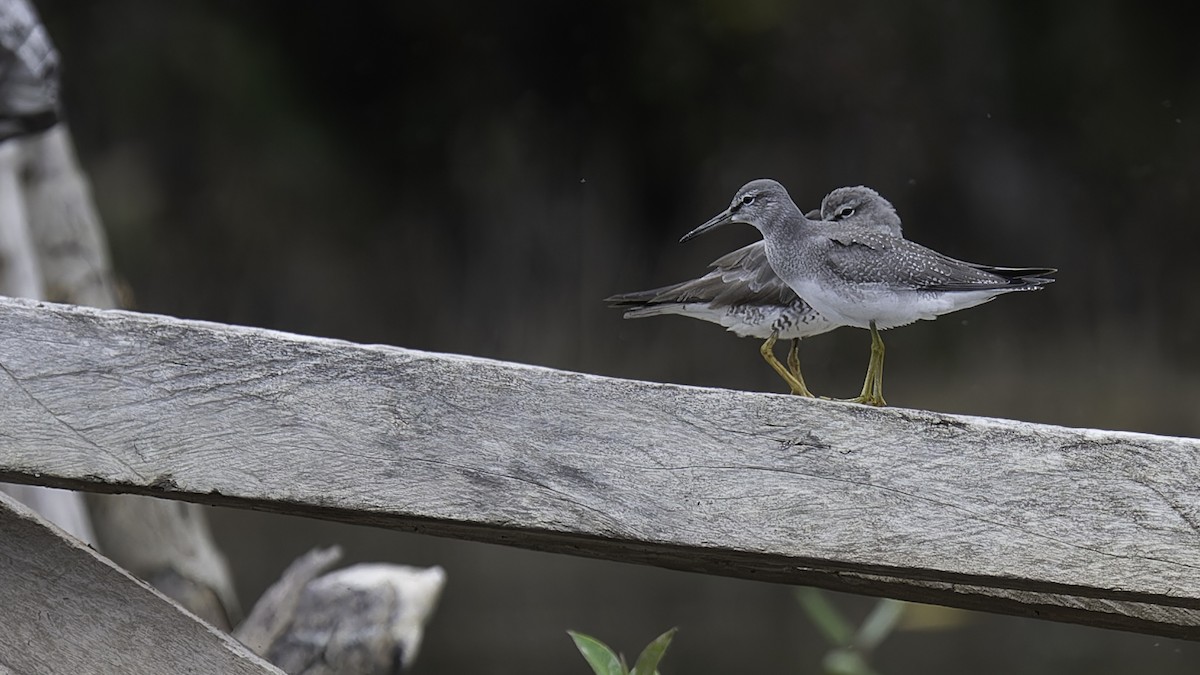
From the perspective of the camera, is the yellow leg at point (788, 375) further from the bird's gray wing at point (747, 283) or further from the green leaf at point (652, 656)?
the green leaf at point (652, 656)

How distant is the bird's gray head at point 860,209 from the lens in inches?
108

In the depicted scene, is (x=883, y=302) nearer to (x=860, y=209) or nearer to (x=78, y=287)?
(x=860, y=209)

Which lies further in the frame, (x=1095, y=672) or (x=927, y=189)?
(x=927, y=189)

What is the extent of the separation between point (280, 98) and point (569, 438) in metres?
8.69

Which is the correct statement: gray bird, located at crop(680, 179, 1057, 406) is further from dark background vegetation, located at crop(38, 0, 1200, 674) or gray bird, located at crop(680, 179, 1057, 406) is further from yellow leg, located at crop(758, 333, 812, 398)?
dark background vegetation, located at crop(38, 0, 1200, 674)

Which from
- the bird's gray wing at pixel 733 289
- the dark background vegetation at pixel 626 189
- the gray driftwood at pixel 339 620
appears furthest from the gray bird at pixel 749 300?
the dark background vegetation at pixel 626 189

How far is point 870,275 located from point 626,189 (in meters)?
7.05

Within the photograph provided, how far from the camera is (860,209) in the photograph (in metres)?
2.79

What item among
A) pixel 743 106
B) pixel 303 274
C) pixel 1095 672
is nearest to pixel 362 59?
pixel 303 274

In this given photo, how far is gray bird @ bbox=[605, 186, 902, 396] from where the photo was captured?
2865 millimetres

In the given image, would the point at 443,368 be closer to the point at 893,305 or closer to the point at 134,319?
the point at 134,319

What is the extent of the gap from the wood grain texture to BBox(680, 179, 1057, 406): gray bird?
118 cm

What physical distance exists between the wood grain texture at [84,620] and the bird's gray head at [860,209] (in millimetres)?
1624

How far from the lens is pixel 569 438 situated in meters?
1.58
